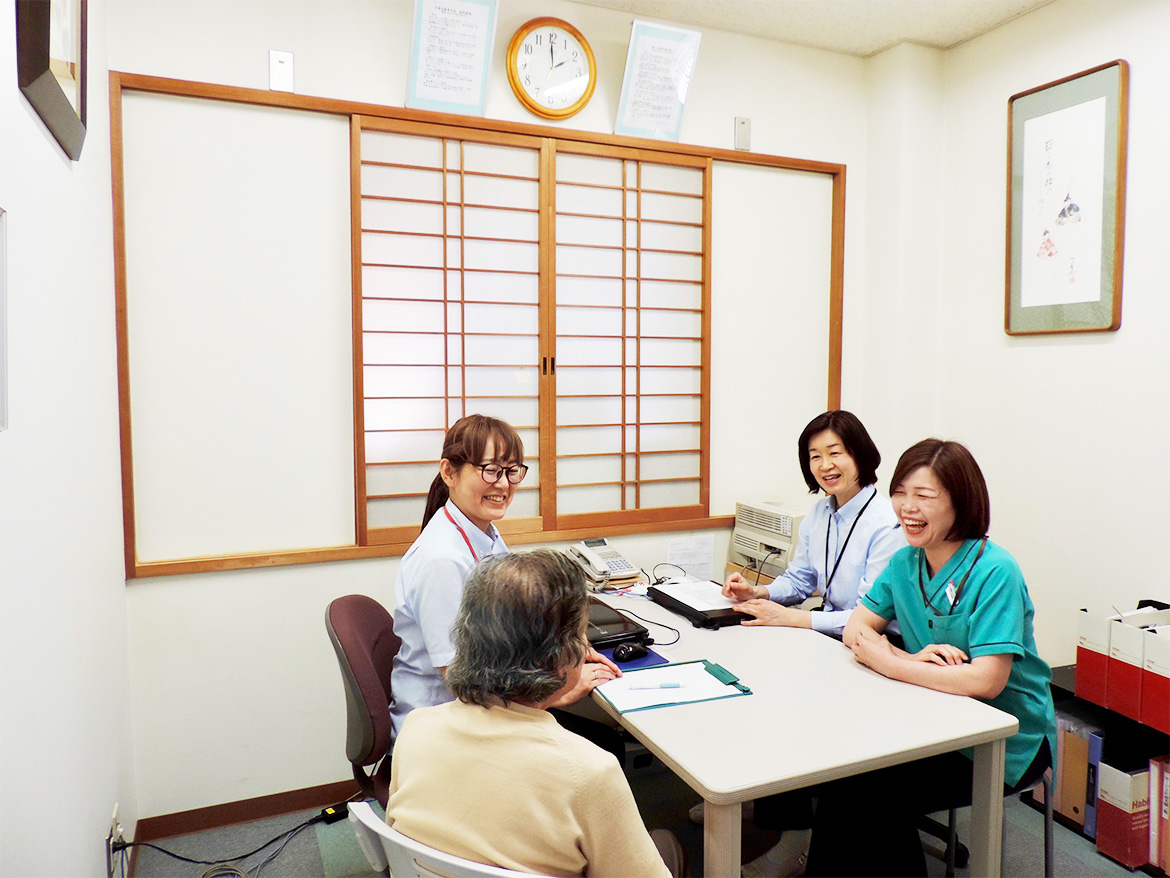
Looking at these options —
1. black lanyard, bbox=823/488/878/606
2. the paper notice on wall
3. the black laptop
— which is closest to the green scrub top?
black lanyard, bbox=823/488/878/606

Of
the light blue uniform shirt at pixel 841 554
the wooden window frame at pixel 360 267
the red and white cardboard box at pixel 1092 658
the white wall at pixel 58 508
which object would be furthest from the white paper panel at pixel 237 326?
the red and white cardboard box at pixel 1092 658

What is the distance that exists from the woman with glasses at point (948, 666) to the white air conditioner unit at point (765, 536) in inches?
39.2

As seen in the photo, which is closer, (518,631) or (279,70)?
(518,631)

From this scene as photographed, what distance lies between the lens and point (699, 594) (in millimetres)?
2439

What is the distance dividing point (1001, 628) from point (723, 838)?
0.81 metres

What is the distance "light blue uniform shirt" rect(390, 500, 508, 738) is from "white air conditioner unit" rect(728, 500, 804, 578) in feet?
4.71

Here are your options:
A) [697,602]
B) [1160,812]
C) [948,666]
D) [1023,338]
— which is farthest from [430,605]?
[1023,338]

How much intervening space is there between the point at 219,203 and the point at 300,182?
265 mm

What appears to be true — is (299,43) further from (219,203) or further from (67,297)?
(67,297)

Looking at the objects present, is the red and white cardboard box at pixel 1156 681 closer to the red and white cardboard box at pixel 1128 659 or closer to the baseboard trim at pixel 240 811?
the red and white cardboard box at pixel 1128 659

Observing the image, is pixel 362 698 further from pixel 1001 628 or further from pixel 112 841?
pixel 1001 628

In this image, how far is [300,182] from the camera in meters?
2.54

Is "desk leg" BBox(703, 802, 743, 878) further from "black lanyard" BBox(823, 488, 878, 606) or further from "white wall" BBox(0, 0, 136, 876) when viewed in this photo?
"black lanyard" BBox(823, 488, 878, 606)

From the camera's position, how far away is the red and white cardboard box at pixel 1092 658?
2.36m
